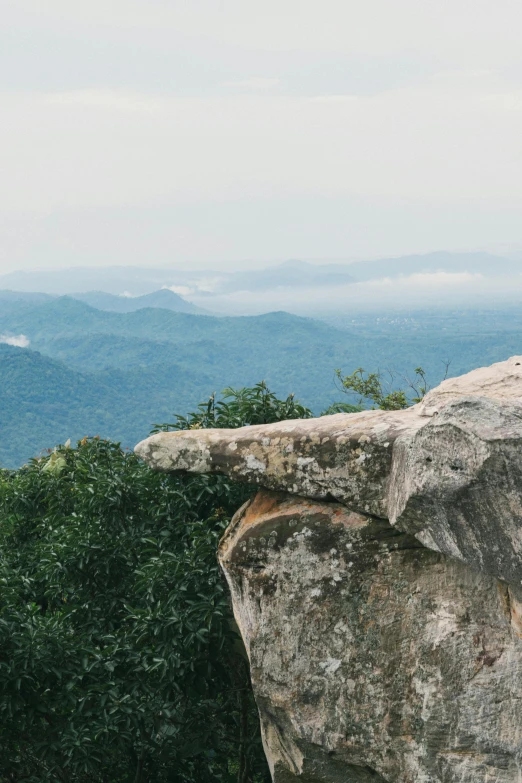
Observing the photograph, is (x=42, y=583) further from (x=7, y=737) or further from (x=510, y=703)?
(x=510, y=703)

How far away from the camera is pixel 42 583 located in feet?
30.7

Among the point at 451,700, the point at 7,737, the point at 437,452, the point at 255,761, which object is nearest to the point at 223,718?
the point at 255,761

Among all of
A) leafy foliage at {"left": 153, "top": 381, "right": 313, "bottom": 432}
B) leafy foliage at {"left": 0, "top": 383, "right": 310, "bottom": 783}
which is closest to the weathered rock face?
leafy foliage at {"left": 0, "top": 383, "right": 310, "bottom": 783}

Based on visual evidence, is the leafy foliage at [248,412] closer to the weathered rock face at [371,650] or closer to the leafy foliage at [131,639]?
the leafy foliage at [131,639]

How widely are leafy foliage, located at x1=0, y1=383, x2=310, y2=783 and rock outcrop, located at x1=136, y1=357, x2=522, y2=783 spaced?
0.75 metres

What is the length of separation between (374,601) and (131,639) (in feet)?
8.69

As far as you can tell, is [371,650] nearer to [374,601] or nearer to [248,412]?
[374,601]

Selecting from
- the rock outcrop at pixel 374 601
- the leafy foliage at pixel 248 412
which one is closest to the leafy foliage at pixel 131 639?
the leafy foliage at pixel 248 412

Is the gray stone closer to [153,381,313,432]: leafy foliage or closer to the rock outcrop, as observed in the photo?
the rock outcrop

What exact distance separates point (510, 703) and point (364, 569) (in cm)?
147

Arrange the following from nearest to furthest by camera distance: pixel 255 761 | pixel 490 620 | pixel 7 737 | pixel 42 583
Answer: pixel 490 620, pixel 7 737, pixel 255 761, pixel 42 583

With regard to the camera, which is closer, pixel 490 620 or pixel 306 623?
pixel 490 620

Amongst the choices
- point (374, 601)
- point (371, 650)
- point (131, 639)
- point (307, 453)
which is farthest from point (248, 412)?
point (371, 650)

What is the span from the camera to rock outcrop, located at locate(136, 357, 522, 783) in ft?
20.4
